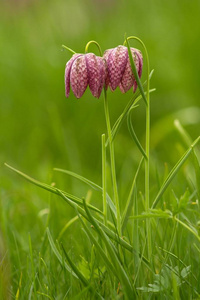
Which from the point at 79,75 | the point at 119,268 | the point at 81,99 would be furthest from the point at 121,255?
the point at 81,99

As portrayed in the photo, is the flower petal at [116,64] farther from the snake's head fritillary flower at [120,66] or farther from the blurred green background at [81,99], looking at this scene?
the blurred green background at [81,99]

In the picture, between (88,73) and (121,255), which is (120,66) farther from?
(121,255)

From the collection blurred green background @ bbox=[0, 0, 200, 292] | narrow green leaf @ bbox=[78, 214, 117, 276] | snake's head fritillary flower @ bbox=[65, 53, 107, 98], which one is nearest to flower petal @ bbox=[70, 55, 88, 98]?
snake's head fritillary flower @ bbox=[65, 53, 107, 98]

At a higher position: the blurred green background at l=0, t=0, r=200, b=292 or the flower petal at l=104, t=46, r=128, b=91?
the flower petal at l=104, t=46, r=128, b=91

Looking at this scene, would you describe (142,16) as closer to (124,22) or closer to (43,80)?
(124,22)

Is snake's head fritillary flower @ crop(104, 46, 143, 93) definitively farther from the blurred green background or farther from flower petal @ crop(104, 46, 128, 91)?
the blurred green background

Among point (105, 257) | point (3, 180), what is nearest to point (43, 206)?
point (3, 180)

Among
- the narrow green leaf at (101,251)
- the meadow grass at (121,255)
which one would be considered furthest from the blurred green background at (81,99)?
the narrow green leaf at (101,251)
